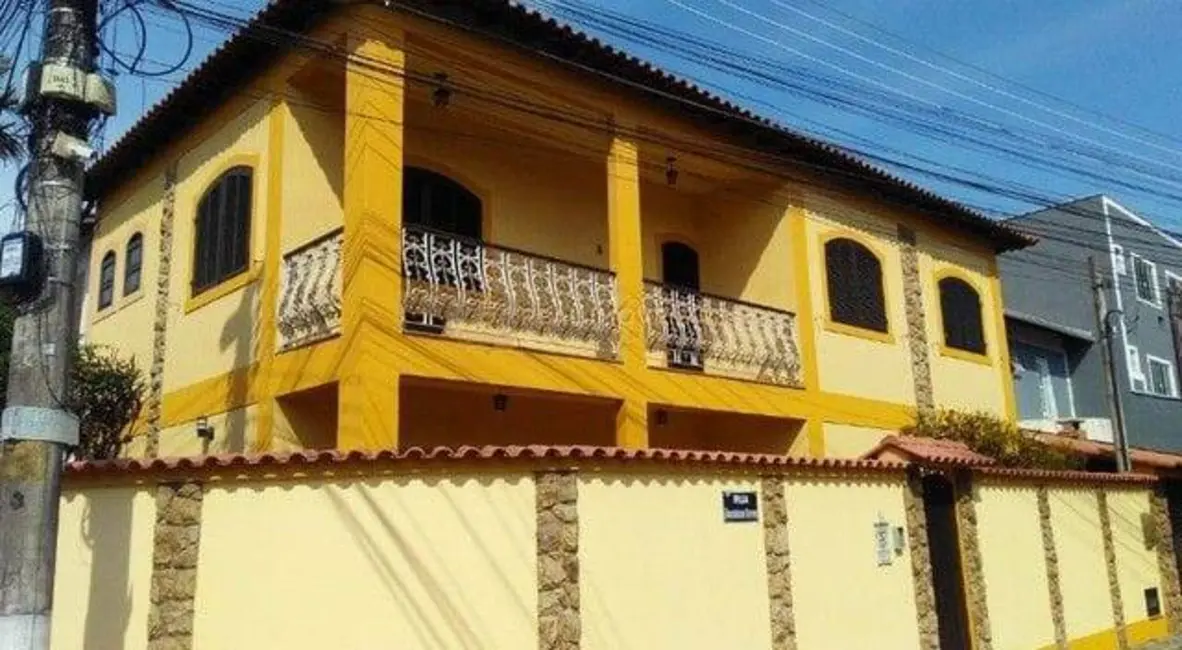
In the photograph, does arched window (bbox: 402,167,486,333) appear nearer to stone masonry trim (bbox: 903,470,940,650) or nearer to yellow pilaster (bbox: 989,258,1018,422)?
stone masonry trim (bbox: 903,470,940,650)

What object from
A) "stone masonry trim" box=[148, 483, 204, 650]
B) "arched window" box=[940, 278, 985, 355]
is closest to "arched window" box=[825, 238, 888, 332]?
"arched window" box=[940, 278, 985, 355]

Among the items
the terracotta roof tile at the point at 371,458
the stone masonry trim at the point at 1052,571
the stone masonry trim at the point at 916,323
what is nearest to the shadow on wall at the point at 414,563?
the terracotta roof tile at the point at 371,458

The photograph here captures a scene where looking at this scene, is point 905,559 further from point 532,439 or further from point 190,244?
point 190,244

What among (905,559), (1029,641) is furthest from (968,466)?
(1029,641)

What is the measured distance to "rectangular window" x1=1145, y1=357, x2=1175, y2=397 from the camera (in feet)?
91.9

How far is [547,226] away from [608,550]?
598 centimetres

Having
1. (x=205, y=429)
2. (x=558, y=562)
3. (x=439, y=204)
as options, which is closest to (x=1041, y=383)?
(x=439, y=204)

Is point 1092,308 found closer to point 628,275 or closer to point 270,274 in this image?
point 628,275

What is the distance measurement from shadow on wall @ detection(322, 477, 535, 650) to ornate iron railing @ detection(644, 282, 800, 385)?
4945mm

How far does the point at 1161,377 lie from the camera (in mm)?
28531

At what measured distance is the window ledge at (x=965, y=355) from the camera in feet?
53.4

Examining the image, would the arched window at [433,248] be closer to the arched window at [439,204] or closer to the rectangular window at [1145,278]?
the arched window at [439,204]

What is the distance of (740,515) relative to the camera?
28.8 ft

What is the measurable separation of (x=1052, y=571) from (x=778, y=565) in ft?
19.5
